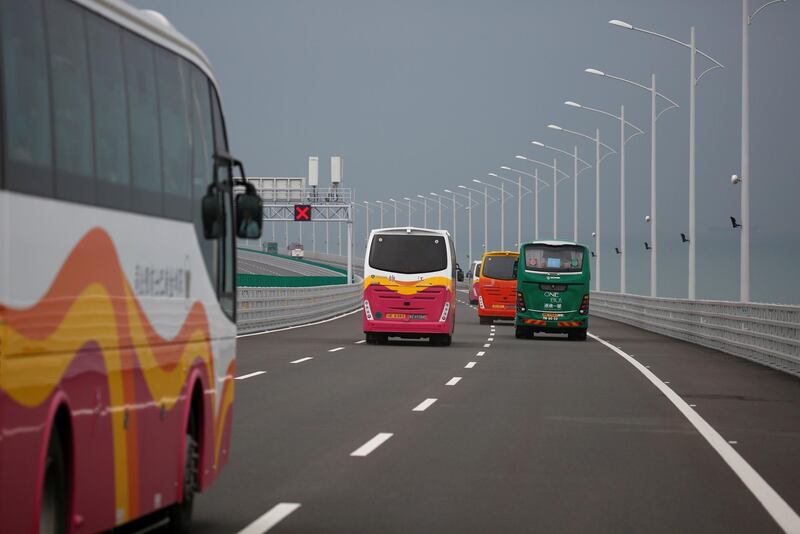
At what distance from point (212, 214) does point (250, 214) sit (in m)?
Answer: 0.31

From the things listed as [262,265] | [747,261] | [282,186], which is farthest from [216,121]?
[262,265]

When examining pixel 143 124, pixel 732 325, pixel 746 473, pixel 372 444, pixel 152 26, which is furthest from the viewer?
pixel 732 325

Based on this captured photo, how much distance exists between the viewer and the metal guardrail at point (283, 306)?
37906 mm

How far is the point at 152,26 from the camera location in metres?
7.67

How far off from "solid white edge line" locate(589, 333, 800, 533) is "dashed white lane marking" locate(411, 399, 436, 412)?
2.89 meters

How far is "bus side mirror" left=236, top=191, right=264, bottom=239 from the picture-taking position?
8.93 m

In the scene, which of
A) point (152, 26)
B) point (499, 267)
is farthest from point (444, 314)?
point (152, 26)

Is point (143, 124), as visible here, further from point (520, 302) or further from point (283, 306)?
point (283, 306)

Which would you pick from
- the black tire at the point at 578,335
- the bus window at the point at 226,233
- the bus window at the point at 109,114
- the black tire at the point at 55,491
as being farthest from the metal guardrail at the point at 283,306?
the black tire at the point at 55,491

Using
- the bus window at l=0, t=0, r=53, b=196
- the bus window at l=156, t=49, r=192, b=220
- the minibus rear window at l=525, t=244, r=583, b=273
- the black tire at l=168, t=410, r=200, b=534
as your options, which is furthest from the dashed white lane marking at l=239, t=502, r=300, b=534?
the minibus rear window at l=525, t=244, r=583, b=273

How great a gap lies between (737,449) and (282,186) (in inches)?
2565

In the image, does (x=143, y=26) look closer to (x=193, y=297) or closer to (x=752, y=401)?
(x=193, y=297)

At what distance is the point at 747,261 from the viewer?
34.5 metres

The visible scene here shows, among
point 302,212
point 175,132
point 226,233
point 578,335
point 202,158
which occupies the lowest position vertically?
point 578,335
